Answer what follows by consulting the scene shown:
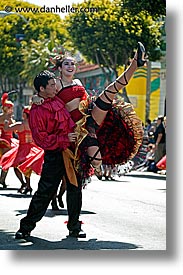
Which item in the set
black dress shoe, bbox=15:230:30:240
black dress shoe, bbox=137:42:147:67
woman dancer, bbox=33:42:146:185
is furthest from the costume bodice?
black dress shoe, bbox=15:230:30:240

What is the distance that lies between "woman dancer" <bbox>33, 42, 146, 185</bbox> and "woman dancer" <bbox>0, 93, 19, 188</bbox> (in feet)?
1.79

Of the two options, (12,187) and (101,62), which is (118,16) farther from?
(12,187)

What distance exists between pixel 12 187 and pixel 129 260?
1.82 m

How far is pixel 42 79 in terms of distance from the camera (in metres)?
6.26

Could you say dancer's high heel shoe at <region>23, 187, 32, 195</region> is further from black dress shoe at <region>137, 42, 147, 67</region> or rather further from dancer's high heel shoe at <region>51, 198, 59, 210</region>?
black dress shoe at <region>137, 42, 147, 67</region>

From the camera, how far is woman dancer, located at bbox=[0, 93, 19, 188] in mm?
6848

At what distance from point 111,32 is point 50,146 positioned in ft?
3.14

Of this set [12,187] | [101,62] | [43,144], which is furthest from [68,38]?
[12,187]

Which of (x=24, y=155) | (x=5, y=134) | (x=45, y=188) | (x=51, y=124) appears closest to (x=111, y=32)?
(x=51, y=124)

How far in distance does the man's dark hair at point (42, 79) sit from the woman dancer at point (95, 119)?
95 mm

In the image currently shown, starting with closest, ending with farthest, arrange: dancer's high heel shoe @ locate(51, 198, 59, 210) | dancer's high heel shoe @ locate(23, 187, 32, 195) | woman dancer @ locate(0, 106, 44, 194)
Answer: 1. dancer's high heel shoe @ locate(51, 198, 59, 210)
2. dancer's high heel shoe @ locate(23, 187, 32, 195)
3. woman dancer @ locate(0, 106, 44, 194)

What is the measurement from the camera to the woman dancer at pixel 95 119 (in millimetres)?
6258

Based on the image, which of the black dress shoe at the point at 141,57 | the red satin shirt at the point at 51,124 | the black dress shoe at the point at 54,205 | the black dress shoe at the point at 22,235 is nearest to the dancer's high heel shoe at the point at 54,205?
the black dress shoe at the point at 54,205

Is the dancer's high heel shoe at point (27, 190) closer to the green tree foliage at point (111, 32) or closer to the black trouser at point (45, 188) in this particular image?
the black trouser at point (45, 188)
